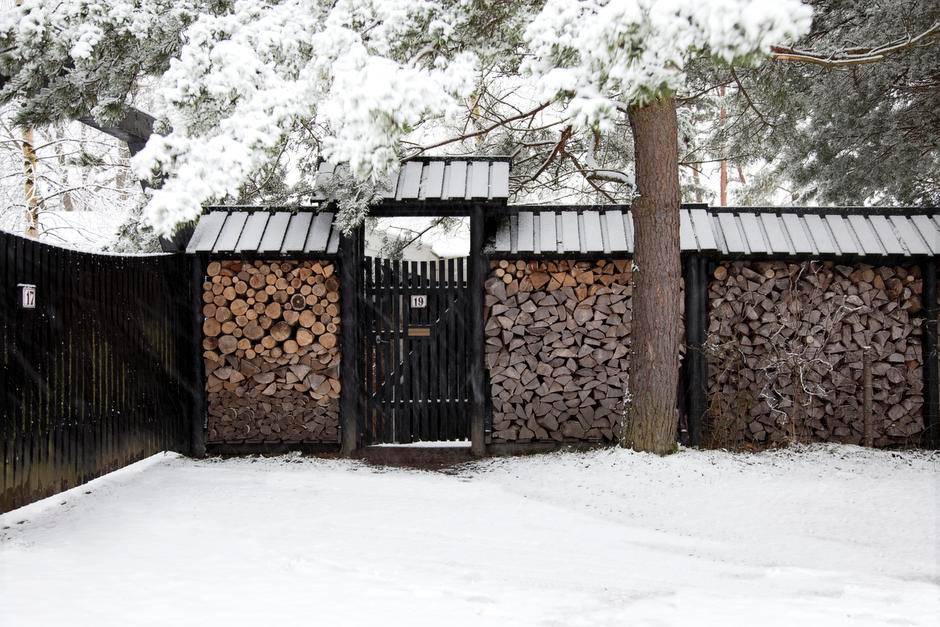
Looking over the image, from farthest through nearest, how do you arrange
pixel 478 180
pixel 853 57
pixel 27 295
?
pixel 478 180, pixel 853 57, pixel 27 295

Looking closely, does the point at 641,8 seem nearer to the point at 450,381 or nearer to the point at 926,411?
the point at 450,381

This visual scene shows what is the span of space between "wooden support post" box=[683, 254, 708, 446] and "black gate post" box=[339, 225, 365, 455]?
324 cm

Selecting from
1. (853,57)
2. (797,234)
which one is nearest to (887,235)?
(797,234)

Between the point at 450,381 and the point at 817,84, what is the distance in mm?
5573

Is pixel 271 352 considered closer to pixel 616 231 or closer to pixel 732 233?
pixel 616 231

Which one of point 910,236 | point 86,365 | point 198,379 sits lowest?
point 198,379

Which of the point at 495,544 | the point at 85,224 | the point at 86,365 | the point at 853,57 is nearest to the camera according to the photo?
the point at 495,544

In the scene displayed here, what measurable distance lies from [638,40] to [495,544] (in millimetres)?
3021

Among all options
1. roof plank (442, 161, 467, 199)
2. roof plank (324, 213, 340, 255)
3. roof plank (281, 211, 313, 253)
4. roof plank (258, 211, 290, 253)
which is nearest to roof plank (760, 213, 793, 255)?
roof plank (442, 161, 467, 199)

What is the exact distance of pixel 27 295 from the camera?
183 inches

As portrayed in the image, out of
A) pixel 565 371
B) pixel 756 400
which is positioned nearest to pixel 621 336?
pixel 565 371

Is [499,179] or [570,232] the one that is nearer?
[570,232]

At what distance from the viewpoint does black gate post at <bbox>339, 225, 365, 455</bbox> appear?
7.14 metres

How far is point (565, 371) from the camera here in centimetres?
715
